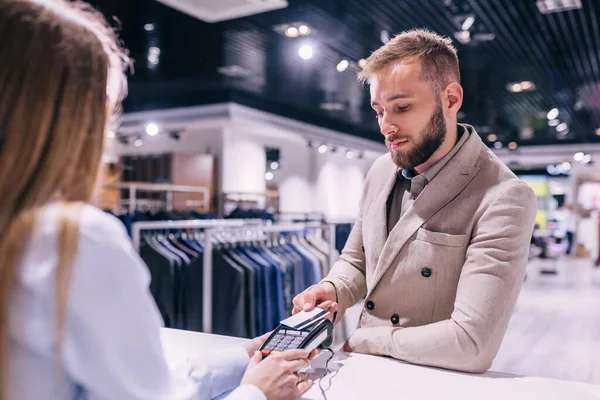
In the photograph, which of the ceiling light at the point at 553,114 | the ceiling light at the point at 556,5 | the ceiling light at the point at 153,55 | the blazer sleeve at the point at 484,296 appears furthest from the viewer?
the ceiling light at the point at 553,114

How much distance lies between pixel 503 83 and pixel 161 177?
7037 mm

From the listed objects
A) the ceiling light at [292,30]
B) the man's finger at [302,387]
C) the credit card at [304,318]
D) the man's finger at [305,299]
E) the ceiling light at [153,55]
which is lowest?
the man's finger at [302,387]

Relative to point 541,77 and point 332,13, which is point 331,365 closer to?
point 332,13

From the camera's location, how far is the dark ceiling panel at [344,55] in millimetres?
5617

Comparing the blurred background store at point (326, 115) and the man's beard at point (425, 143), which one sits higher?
the blurred background store at point (326, 115)

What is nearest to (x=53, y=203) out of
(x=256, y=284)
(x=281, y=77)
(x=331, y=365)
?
(x=331, y=365)

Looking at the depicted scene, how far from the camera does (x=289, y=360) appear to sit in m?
1.08

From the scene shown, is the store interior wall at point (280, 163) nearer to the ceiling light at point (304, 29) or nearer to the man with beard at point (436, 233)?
the ceiling light at point (304, 29)

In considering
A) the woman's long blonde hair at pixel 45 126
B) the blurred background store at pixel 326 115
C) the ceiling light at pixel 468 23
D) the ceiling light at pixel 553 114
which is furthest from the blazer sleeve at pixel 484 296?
the ceiling light at pixel 553 114

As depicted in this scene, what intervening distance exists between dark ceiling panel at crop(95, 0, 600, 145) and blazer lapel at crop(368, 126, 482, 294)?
4326 millimetres

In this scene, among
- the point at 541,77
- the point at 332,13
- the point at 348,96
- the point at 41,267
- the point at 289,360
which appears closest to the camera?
the point at 41,267

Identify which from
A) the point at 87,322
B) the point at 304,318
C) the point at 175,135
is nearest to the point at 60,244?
the point at 87,322

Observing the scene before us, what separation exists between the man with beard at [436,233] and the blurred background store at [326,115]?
3.18 feet

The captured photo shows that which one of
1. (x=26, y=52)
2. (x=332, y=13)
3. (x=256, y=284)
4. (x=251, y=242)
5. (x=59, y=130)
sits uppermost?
(x=332, y=13)
